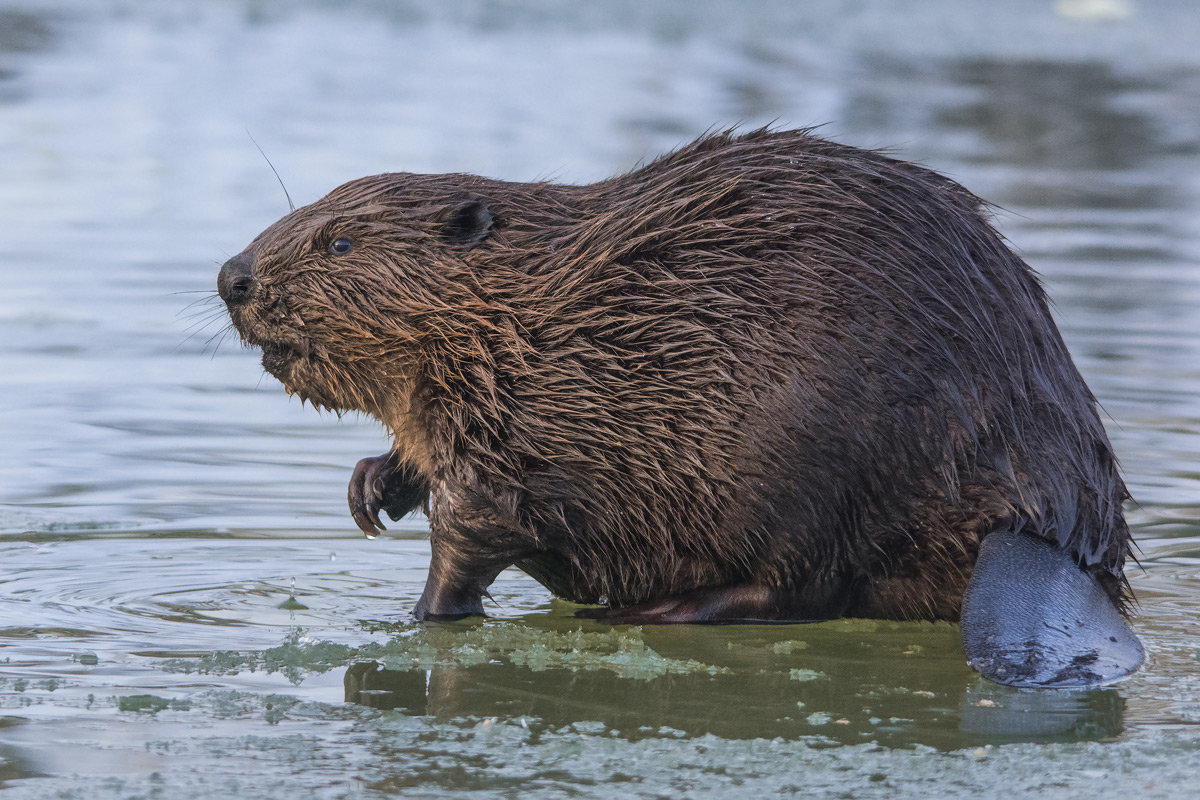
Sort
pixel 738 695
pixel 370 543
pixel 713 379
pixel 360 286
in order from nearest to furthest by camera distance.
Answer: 1. pixel 738 695
2. pixel 713 379
3. pixel 360 286
4. pixel 370 543

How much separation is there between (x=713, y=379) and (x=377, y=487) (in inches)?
37.3

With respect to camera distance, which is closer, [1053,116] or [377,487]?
[377,487]

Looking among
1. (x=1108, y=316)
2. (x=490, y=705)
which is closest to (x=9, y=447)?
(x=490, y=705)

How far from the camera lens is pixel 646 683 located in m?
3.48

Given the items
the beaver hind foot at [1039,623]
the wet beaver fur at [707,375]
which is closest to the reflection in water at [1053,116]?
the wet beaver fur at [707,375]

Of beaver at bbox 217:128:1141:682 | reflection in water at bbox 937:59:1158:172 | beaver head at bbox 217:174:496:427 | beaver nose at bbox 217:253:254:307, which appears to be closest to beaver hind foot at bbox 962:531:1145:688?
beaver at bbox 217:128:1141:682

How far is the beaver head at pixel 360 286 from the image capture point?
405 centimetres

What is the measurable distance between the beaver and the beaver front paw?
3.3 inches

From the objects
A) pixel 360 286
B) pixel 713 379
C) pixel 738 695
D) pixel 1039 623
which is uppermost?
pixel 360 286

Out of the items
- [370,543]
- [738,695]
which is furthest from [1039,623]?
[370,543]

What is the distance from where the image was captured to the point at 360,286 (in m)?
4.08

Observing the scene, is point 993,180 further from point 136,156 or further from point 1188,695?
point 1188,695

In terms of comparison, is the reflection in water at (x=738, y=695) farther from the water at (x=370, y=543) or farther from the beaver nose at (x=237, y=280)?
the beaver nose at (x=237, y=280)

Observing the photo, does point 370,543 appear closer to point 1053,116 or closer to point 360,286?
point 360,286
